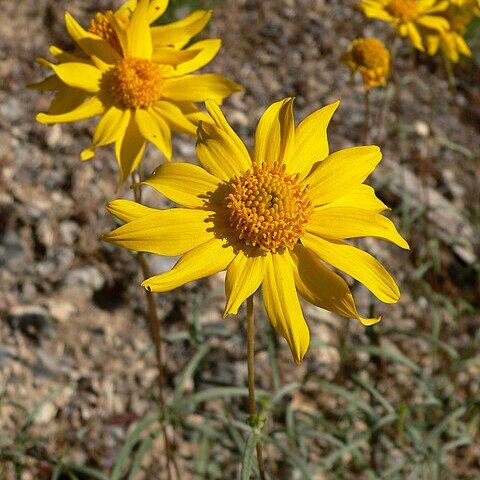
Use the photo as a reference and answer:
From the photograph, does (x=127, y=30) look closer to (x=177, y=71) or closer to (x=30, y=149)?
(x=177, y=71)

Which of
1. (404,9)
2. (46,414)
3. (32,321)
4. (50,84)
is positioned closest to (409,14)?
(404,9)

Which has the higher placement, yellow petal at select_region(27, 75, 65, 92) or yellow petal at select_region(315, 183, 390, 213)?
yellow petal at select_region(315, 183, 390, 213)

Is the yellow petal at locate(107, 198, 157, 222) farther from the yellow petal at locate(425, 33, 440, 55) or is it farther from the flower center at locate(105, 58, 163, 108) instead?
the yellow petal at locate(425, 33, 440, 55)

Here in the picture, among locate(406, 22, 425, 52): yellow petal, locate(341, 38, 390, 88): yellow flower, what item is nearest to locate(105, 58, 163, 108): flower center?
locate(341, 38, 390, 88): yellow flower

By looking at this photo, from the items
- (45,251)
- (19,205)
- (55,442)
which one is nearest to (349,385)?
(55,442)

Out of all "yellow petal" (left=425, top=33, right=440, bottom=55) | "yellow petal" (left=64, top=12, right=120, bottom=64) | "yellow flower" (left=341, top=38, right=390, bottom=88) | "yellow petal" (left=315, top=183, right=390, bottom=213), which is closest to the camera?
"yellow petal" (left=315, top=183, right=390, bottom=213)

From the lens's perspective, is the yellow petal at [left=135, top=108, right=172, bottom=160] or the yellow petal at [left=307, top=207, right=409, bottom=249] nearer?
the yellow petal at [left=307, top=207, right=409, bottom=249]

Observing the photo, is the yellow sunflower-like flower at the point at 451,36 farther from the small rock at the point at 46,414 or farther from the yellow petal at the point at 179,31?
the small rock at the point at 46,414
